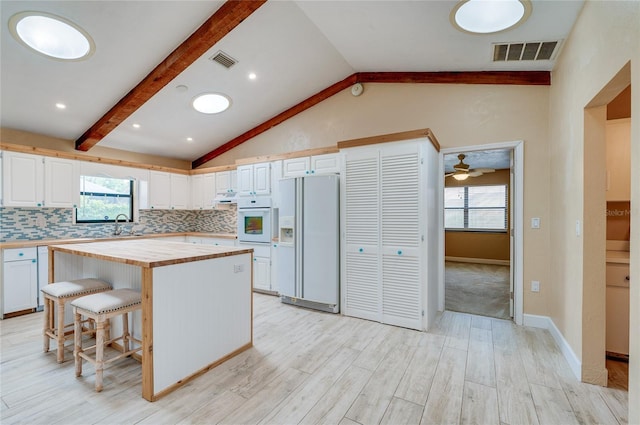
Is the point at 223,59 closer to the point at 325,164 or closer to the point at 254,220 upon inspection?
the point at 325,164

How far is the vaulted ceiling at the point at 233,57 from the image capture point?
2.54 meters

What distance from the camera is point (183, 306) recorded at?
2105 mm

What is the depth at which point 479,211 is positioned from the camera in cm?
754

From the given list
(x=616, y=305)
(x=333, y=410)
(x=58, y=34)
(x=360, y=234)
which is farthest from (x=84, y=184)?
(x=616, y=305)

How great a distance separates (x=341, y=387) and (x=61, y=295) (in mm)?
2315

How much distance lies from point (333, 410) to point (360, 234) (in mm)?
1926

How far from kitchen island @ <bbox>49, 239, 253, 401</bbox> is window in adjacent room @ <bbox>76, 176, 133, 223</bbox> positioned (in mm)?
2074

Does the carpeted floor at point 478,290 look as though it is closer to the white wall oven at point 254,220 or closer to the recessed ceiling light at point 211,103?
the white wall oven at point 254,220

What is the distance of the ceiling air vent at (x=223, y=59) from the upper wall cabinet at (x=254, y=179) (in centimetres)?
146

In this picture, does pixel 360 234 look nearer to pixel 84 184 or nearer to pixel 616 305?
pixel 616 305

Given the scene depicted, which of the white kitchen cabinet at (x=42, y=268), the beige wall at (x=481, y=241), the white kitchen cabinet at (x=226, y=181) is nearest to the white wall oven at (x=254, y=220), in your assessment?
the white kitchen cabinet at (x=226, y=181)

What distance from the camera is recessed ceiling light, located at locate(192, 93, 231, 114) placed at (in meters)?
4.08

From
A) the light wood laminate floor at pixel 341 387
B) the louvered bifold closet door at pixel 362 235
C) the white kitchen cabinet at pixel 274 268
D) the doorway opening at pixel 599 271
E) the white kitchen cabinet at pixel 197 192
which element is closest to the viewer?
the light wood laminate floor at pixel 341 387

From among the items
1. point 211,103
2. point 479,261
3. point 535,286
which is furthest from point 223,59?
point 479,261
